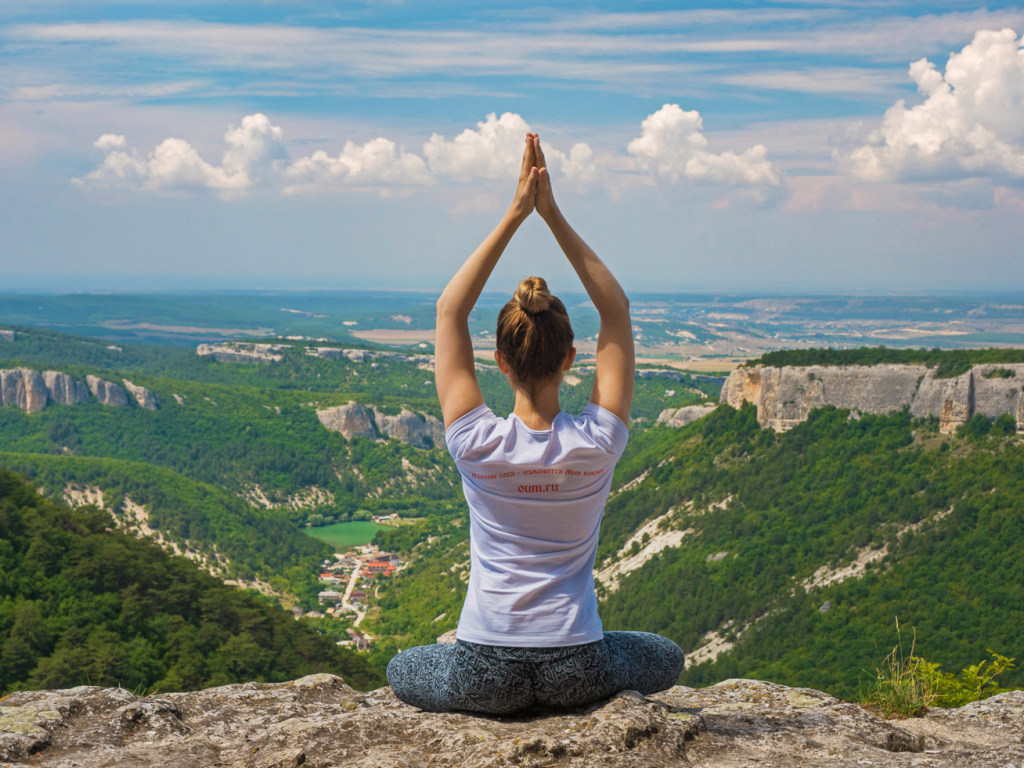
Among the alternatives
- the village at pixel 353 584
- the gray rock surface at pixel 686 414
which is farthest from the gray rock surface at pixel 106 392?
the gray rock surface at pixel 686 414

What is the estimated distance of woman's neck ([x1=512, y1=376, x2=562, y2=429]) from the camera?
4875mm

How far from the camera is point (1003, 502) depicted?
50719mm

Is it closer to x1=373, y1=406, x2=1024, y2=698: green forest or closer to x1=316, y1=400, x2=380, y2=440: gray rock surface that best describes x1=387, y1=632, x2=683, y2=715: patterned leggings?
x1=373, y1=406, x2=1024, y2=698: green forest

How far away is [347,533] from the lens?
5133 inches

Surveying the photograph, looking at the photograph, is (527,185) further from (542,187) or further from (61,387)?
(61,387)

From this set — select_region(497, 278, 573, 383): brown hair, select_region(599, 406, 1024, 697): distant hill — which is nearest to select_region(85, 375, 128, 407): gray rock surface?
select_region(599, 406, 1024, 697): distant hill

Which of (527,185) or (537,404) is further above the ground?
(527,185)

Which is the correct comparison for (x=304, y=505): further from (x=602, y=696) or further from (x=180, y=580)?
(x=602, y=696)

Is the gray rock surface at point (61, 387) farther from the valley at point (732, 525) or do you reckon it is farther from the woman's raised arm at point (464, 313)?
the woman's raised arm at point (464, 313)

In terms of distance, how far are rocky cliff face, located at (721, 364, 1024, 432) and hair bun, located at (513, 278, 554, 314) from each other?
6161 centimetres

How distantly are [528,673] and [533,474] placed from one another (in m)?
1.27

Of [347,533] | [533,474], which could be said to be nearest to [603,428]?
[533,474]

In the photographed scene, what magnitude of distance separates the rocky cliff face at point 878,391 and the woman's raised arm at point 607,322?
6096cm

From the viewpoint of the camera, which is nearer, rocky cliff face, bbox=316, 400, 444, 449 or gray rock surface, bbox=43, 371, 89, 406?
gray rock surface, bbox=43, 371, 89, 406
